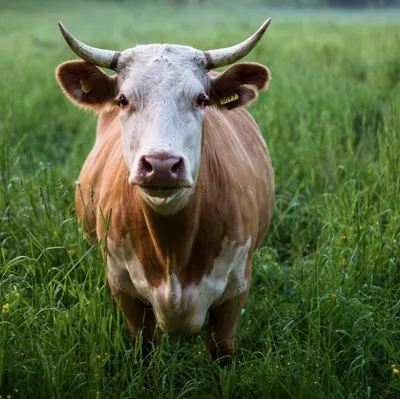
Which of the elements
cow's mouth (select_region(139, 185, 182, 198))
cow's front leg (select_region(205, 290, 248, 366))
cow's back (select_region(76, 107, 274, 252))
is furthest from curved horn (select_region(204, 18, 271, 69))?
cow's front leg (select_region(205, 290, 248, 366))

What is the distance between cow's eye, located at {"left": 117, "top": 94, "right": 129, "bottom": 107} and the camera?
3.30 meters

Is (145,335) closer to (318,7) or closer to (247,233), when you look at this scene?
(247,233)

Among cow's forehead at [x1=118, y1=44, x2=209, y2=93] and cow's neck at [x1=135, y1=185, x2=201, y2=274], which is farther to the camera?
cow's neck at [x1=135, y1=185, x2=201, y2=274]

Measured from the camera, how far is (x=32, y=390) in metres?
3.19

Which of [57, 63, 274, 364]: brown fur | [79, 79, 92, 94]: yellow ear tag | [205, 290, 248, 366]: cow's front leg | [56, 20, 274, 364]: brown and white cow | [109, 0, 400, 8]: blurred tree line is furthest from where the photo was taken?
[109, 0, 400, 8]: blurred tree line

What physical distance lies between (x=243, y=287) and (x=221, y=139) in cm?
75

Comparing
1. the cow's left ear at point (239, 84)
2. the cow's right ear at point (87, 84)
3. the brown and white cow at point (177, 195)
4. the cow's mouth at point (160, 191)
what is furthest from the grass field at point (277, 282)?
the cow's left ear at point (239, 84)

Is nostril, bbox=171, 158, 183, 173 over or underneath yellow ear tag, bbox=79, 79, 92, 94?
underneath

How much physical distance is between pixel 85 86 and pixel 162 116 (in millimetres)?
705

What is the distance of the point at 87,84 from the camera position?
3.62 m

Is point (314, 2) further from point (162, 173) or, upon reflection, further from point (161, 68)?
point (162, 173)

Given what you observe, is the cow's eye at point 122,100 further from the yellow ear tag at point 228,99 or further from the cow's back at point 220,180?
the yellow ear tag at point 228,99

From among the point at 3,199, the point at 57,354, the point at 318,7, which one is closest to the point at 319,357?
the point at 57,354

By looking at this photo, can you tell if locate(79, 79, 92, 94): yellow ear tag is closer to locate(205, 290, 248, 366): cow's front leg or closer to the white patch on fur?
the white patch on fur
